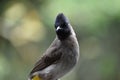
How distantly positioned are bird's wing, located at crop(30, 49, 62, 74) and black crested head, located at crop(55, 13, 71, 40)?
3.0 inches

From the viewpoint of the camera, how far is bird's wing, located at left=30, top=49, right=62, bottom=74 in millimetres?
2113

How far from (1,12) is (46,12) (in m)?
0.67

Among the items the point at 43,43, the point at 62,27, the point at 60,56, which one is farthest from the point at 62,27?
the point at 43,43

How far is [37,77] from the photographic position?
2037mm

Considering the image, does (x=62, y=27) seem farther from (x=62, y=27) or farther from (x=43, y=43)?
(x=43, y=43)

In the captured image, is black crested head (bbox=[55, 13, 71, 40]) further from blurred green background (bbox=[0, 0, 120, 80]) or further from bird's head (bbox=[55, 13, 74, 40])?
blurred green background (bbox=[0, 0, 120, 80])

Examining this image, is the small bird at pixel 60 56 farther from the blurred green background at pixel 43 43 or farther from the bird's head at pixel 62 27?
the blurred green background at pixel 43 43

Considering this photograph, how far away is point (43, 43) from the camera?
433 centimetres

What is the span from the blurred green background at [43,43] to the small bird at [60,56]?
1.90m

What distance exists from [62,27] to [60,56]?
14 centimetres

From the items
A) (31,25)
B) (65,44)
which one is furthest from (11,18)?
(65,44)

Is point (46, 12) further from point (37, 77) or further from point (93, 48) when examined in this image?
point (37, 77)

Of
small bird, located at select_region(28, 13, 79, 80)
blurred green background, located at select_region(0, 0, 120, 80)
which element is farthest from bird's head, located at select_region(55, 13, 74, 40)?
blurred green background, located at select_region(0, 0, 120, 80)

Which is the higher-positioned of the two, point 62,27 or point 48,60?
point 62,27
